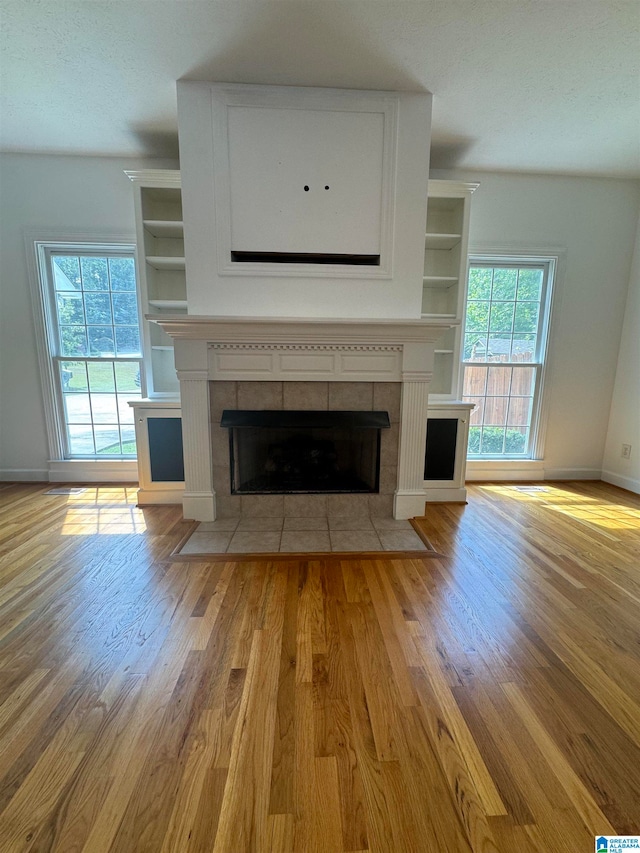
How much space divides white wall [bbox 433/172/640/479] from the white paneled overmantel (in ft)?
4.00

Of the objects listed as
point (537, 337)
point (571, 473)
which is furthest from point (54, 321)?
point (571, 473)

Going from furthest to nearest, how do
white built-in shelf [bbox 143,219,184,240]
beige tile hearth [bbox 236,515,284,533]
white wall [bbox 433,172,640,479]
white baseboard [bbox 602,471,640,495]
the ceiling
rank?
white baseboard [bbox 602,471,640,495], white wall [bbox 433,172,640,479], white built-in shelf [bbox 143,219,184,240], beige tile hearth [bbox 236,515,284,533], the ceiling

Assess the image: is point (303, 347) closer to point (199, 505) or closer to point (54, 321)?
point (199, 505)

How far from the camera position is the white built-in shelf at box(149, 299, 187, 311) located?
2.93 metres

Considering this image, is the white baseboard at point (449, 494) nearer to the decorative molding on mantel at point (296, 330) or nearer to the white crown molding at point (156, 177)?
the decorative molding on mantel at point (296, 330)

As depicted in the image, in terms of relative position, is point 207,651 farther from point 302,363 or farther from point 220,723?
point 302,363

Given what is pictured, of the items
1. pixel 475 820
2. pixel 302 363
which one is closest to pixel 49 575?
pixel 302 363

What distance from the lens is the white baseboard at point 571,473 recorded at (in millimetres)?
3762

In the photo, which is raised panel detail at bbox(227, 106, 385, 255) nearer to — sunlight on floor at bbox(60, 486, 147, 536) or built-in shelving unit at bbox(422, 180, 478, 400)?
built-in shelving unit at bbox(422, 180, 478, 400)

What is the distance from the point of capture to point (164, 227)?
2941 millimetres

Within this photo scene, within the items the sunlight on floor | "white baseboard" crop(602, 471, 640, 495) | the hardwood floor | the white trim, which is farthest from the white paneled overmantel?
"white baseboard" crop(602, 471, 640, 495)

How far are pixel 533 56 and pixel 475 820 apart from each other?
339 cm

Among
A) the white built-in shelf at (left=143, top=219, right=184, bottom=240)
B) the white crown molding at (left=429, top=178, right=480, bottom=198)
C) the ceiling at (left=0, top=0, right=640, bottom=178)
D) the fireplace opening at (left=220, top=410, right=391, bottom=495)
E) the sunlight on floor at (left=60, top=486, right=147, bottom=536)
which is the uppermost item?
the ceiling at (left=0, top=0, right=640, bottom=178)

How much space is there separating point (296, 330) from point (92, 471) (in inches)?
105
